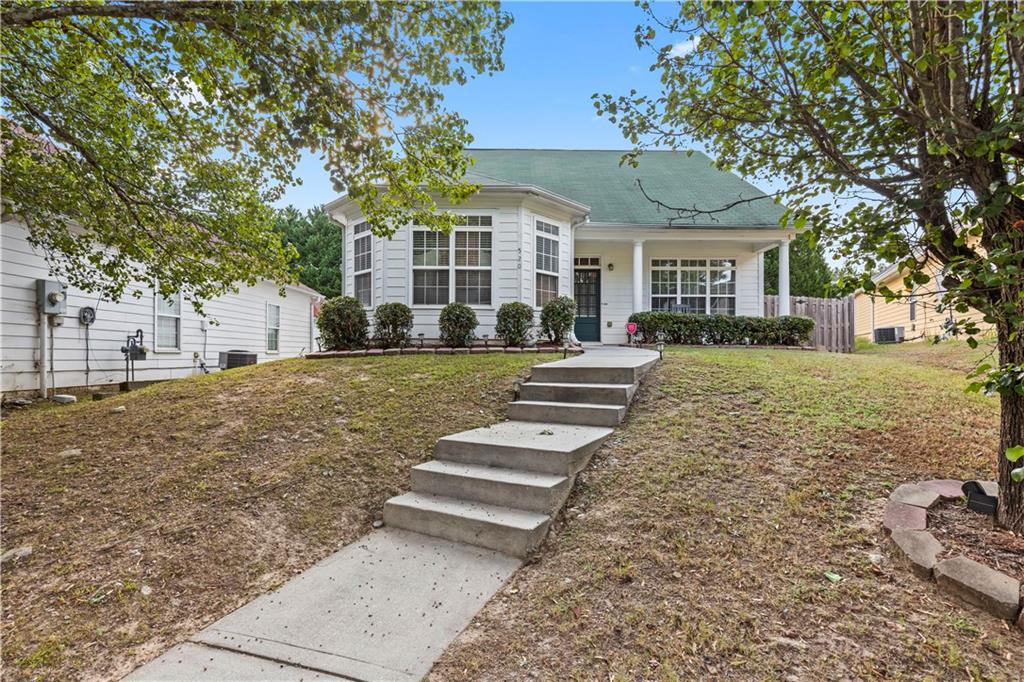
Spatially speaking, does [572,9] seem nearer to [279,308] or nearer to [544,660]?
[544,660]

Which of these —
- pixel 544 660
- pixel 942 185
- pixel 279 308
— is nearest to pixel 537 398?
pixel 544 660

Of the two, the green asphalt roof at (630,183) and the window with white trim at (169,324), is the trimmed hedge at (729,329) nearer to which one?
the green asphalt roof at (630,183)

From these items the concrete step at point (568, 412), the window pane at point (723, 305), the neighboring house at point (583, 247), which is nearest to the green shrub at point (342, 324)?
the neighboring house at point (583, 247)

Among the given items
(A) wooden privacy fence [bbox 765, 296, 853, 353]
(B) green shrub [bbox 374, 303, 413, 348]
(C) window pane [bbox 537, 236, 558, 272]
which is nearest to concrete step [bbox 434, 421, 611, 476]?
(B) green shrub [bbox 374, 303, 413, 348]

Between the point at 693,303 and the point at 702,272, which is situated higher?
the point at 702,272

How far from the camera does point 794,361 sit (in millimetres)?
7328

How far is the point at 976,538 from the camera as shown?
261 cm

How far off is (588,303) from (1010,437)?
10099 millimetres

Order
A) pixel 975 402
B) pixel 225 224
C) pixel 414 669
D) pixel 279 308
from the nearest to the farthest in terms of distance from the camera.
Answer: pixel 414 669, pixel 975 402, pixel 225 224, pixel 279 308

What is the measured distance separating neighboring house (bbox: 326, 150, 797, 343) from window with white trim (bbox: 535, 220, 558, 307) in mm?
23

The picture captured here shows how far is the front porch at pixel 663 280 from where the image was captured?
12484mm

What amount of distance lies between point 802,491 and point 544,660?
220 cm

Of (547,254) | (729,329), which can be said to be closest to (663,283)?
(729,329)

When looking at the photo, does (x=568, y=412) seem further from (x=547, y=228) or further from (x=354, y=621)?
(x=547, y=228)
